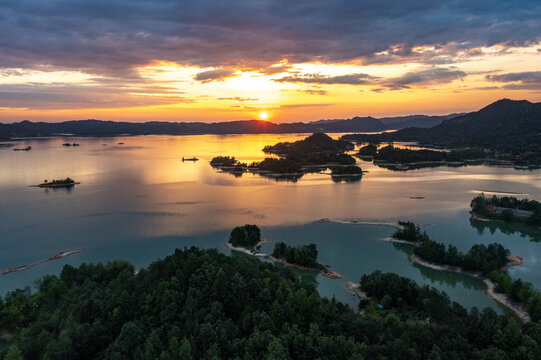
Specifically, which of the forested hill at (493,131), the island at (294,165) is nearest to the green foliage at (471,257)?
the island at (294,165)

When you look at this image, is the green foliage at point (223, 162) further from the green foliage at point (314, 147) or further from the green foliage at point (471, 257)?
the green foliage at point (471, 257)

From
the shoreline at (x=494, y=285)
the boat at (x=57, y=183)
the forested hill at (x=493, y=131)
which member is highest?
the forested hill at (x=493, y=131)

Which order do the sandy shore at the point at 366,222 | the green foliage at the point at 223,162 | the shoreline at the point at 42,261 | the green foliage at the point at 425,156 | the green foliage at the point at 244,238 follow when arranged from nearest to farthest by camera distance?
the shoreline at the point at 42,261 < the green foliage at the point at 244,238 < the sandy shore at the point at 366,222 < the green foliage at the point at 223,162 < the green foliage at the point at 425,156

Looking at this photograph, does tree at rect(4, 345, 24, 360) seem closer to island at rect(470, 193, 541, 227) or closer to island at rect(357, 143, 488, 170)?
island at rect(470, 193, 541, 227)

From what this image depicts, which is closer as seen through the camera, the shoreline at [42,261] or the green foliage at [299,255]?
the green foliage at [299,255]

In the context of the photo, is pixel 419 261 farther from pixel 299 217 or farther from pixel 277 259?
pixel 299 217

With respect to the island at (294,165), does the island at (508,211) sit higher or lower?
lower

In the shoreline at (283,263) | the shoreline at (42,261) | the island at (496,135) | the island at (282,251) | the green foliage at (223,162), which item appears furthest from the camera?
the island at (496,135)

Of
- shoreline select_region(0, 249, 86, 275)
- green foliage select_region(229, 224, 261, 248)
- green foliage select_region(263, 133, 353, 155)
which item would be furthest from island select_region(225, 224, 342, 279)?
green foliage select_region(263, 133, 353, 155)
